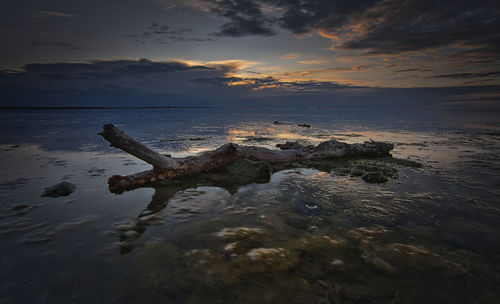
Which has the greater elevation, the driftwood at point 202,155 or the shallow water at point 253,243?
the driftwood at point 202,155

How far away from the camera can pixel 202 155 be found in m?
7.90

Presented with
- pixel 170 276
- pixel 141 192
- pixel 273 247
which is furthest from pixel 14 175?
pixel 273 247

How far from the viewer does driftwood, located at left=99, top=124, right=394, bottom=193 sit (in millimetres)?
5984

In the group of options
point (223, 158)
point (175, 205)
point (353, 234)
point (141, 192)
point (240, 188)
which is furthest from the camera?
point (223, 158)

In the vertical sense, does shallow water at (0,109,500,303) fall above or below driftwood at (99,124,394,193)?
below

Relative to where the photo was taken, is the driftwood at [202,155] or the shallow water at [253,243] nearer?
the shallow water at [253,243]

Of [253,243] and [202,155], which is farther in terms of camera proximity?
[202,155]

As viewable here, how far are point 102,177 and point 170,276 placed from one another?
570cm

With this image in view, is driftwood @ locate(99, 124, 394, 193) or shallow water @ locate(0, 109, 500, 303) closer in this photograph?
shallow water @ locate(0, 109, 500, 303)

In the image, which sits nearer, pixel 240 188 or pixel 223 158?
pixel 240 188

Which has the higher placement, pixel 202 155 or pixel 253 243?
pixel 202 155

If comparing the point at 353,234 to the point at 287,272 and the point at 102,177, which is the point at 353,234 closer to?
the point at 287,272

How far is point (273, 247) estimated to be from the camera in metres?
3.49

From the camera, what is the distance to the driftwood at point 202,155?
19.6 feet
